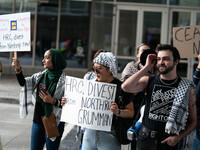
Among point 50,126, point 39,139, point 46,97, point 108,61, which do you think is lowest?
point 39,139

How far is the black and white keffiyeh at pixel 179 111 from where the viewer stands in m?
3.44

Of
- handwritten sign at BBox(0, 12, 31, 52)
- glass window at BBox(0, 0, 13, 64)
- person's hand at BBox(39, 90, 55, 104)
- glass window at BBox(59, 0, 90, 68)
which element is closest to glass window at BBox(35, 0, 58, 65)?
glass window at BBox(59, 0, 90, 68)

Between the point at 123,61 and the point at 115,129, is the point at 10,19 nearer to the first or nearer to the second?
the point at 115,129

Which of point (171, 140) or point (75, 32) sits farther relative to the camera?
point (75, 32)

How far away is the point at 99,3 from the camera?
671 inches

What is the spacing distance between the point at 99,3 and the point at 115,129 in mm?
13689

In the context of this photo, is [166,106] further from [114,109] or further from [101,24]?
[101,24]

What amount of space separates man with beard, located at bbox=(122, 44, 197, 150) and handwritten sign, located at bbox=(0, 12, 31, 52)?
2.19m

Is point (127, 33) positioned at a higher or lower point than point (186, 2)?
lower

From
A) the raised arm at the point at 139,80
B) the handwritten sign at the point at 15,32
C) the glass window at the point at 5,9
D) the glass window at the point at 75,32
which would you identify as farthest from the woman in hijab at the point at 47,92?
the glass window at the point at 5,9

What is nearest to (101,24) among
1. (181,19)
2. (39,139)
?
(181,19)

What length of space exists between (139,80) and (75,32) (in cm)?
1358

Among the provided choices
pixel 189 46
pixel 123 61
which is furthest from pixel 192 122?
pixel 123 61

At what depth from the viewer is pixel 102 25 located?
17109 mm
